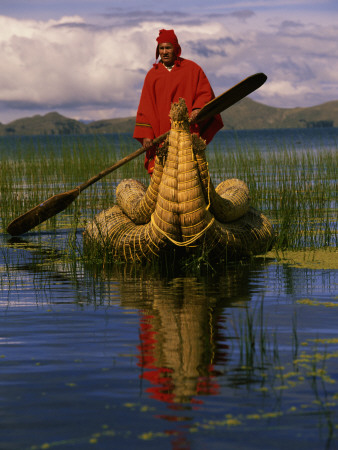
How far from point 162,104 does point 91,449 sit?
211 inches

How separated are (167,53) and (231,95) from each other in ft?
3.72

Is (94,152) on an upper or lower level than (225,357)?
upper

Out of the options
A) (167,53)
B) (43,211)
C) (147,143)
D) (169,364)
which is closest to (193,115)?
(147,143)

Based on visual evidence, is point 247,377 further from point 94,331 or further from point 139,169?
point 139,169

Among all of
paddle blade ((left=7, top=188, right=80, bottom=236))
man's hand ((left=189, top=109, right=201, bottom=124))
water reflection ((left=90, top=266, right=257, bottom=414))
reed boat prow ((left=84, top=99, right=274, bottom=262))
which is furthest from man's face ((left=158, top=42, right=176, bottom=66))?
water reflection ((left=90, top=266, right=257, bottom=414))

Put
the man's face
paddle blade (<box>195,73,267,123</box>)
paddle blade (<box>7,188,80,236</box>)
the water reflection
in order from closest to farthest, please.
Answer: the water reflection, paddle blade (<box>195,73,267,123</box>), the man's face, paddle blade (<box>7,188,80,236</box>)

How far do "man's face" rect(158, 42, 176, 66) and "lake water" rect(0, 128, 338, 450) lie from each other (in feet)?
8.51

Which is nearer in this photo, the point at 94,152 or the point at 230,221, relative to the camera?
the point at 230,221

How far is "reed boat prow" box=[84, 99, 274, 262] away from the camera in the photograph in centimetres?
647

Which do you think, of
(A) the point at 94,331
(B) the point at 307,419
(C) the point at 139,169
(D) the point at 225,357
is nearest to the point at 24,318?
(A) the point at 94,331

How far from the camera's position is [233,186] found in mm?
8234

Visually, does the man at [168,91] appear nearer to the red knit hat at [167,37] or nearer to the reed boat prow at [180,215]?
the red knit hat at [167,37]

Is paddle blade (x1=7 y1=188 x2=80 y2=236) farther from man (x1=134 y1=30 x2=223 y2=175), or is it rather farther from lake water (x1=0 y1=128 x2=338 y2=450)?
lake water (x1=0 y1=128 x2=338 y2=450)

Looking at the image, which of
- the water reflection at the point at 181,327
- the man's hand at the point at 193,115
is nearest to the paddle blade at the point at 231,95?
the man's hand at the point at 193,115
